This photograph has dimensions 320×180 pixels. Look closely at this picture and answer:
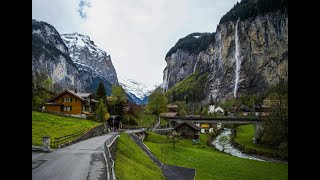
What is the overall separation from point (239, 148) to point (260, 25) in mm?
116178

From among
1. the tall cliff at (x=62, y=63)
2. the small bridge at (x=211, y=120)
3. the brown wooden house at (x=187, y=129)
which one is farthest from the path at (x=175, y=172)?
the tall cliff at (x=62, y=63)

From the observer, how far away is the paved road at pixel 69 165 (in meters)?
15.3

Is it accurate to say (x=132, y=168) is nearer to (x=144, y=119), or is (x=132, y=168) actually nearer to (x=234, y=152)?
(x=234, y=152)

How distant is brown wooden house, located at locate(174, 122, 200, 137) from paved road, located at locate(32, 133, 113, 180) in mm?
40376

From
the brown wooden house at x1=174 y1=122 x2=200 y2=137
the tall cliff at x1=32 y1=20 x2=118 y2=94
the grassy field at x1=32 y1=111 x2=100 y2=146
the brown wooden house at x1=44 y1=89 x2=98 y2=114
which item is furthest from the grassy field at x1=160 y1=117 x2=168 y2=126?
the grassy field at x1=32 y1=111 x2=100 y2=146

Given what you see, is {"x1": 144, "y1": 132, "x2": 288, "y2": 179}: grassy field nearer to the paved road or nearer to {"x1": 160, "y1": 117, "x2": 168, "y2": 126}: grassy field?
the paved road

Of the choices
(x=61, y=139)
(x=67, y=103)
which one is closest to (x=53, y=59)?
(x=67, y=103)

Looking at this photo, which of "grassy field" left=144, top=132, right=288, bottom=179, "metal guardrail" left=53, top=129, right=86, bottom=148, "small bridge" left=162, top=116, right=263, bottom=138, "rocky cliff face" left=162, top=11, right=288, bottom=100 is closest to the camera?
"metal guardrail" left=53, top=129, right=86, bottom=148

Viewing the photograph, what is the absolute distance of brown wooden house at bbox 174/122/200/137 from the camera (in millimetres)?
62062

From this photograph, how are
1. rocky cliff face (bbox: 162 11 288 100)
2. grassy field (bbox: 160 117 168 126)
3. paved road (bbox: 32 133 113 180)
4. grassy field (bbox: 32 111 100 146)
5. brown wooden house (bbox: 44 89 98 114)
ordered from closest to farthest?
paved road (bbox: 32 133 113 180) < grassy field (bbox: 32 111 100 146) < brown wooden house (bbox: 44 89 98 114) < grassy field (bbox: 160 117 168 126) < rocky cliff face (bbox: 162 11 288 100)

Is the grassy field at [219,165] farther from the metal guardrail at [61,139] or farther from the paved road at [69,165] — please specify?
the paved road at [69,165]
